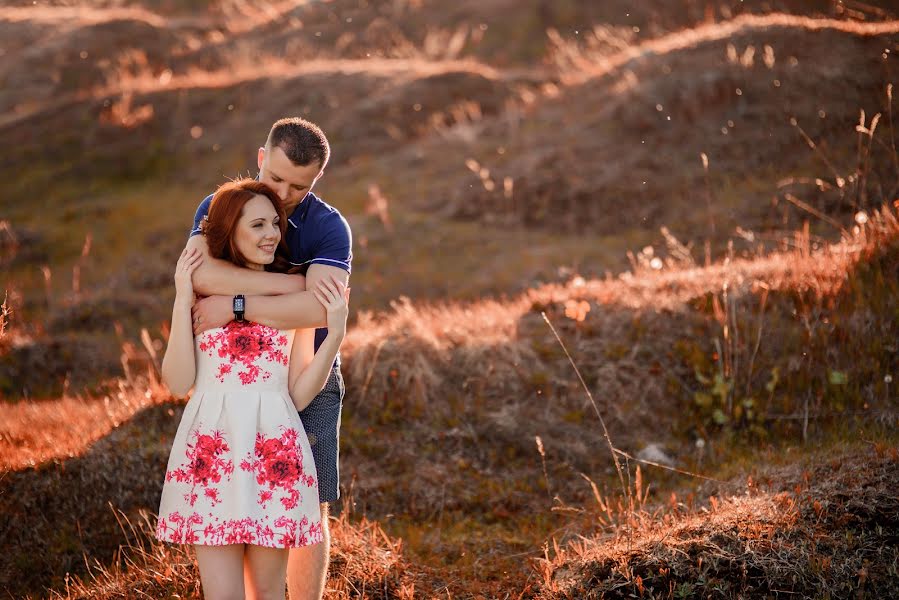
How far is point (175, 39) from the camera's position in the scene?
21.2 meters

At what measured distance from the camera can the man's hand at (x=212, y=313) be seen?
340cm

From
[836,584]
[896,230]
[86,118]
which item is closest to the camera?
[836,584]

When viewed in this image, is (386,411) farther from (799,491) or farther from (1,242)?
(1,242)

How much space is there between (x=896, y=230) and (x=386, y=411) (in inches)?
185

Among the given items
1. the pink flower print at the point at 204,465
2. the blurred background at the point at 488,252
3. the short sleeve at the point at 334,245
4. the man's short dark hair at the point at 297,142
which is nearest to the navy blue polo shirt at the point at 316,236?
the short sleeve at the point at 334,245

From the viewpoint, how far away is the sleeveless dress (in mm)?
3236

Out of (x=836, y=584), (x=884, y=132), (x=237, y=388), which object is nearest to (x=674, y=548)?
(x=836, y=584)

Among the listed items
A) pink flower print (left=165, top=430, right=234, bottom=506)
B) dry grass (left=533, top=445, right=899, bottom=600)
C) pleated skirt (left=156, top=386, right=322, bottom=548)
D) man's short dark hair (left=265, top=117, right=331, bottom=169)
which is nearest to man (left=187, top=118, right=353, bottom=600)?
man's short dark hair (left=265, top=117, right=331, bottom=169)

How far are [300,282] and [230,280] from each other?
30cm

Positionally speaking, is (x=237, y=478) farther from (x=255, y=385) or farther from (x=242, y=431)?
(x=255, y=385)

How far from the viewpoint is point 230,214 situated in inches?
134

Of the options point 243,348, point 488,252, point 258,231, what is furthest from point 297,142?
point 488,252

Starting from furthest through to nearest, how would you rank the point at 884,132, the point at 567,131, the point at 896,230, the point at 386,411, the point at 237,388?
the point at 567,131, the point at 884,132, the point at 896,230, the point at 386,411, the point at 237,388

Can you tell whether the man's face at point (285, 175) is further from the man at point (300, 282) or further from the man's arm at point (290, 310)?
the man's arm at point (290, 310)
